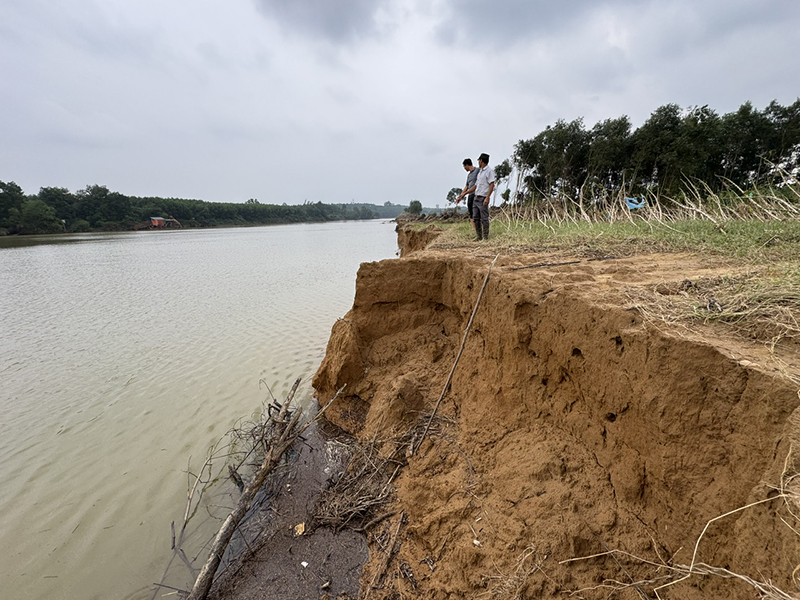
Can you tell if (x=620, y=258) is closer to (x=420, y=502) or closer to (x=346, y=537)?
(x=420, y=502)

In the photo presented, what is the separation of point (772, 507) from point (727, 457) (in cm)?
39

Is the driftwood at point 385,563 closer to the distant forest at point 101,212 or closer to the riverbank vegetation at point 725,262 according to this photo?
the riverbank vegetation at point 725,262

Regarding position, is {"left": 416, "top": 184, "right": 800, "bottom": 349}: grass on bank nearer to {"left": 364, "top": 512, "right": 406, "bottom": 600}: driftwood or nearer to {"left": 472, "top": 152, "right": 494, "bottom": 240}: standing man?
{"left": 472, "top": 152, "right": 494, "bottom": 240}: standing man

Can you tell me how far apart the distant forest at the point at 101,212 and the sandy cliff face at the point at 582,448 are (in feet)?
219

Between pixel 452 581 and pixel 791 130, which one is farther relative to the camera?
pixel 791 130

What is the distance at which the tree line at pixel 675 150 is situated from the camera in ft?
48.8

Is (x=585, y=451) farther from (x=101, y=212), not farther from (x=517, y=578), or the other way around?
(x=101, y=212)

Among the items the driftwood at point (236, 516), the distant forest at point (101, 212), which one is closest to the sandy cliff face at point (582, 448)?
the driftwood at point (236, 516)

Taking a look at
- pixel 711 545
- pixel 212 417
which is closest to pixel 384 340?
pixel 212 417

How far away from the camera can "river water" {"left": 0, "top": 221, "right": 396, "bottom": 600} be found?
3.38 metres

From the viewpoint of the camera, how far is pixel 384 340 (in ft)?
17.4

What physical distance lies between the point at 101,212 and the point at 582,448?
7760 cm

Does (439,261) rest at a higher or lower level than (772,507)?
higher

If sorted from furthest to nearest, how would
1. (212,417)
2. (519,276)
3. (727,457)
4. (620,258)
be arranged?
(212,417) → (620,258) → (519,276) → (727,457)
